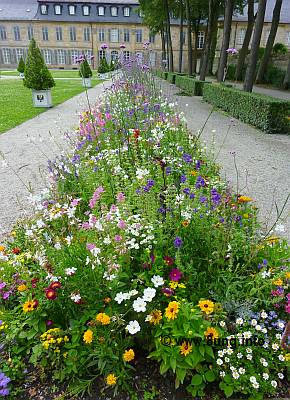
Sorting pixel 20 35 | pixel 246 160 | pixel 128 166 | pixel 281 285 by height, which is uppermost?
pixel 20 35

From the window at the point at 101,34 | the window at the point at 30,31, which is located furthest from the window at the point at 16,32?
the window at the point at 101,34

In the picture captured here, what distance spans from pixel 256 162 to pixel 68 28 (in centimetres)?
5348

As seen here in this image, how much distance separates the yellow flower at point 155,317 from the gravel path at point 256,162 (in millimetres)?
1027

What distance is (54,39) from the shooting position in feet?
164

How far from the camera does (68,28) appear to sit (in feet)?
163

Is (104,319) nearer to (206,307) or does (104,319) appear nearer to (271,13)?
(206,307)

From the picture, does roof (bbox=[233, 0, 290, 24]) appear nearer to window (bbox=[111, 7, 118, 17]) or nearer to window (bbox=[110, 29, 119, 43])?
window (bbox=[110, 29, 119, 43])

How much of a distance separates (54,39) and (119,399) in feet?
187

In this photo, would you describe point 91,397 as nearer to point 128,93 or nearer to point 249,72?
point 128,93

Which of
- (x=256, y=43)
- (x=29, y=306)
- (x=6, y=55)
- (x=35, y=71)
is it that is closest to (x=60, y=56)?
(x=6, y=55)

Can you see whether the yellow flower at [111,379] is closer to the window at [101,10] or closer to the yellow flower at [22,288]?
the yellow flower at [22,288]

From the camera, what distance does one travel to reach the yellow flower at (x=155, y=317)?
1607 millimetres

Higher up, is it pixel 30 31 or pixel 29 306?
pixel 30 31

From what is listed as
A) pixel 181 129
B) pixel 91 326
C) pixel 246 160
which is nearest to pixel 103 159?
pixel 181 129
